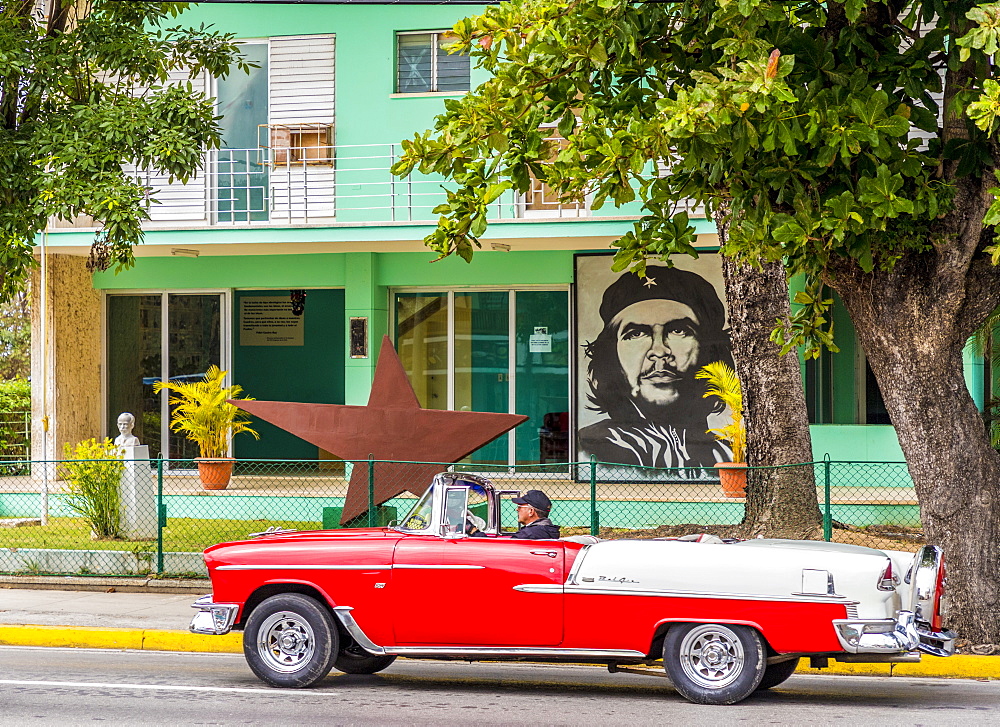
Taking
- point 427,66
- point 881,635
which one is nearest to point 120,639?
point 881,635

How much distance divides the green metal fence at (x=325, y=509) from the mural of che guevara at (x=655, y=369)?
50 centimetres

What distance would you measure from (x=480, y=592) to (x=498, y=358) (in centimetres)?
1185

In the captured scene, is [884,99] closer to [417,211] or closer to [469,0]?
[469,0]

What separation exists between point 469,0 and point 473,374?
10406 millimetres

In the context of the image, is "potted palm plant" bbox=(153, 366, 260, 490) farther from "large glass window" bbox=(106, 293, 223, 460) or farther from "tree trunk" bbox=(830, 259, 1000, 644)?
"tree trunk" bbox=(830, 259, 1000, 644)

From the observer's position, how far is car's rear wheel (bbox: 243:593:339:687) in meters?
7.96

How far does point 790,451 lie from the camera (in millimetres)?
13062

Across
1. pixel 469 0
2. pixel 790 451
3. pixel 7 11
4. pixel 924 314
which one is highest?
pixel 7 11

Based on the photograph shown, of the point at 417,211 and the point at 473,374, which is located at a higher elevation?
the point at 417,211

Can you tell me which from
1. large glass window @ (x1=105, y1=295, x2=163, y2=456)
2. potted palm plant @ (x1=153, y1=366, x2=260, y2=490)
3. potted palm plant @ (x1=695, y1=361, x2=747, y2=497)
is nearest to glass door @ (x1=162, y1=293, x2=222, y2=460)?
large glass window @ (x1=105, y1=295, x2=163, y2=456)

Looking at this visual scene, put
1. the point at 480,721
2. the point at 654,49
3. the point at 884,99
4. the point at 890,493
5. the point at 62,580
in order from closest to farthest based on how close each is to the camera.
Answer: the point at 480,721
the point at 884,99
the point at 654,49
the point at 62,580
the point at 890,493

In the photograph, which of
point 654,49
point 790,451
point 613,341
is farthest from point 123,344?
point 654,49

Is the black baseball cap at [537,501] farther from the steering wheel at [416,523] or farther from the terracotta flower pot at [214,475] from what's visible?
the terracotta flower pot at [214,475]

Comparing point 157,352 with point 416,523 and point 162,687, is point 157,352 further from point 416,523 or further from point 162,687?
point 416,523
